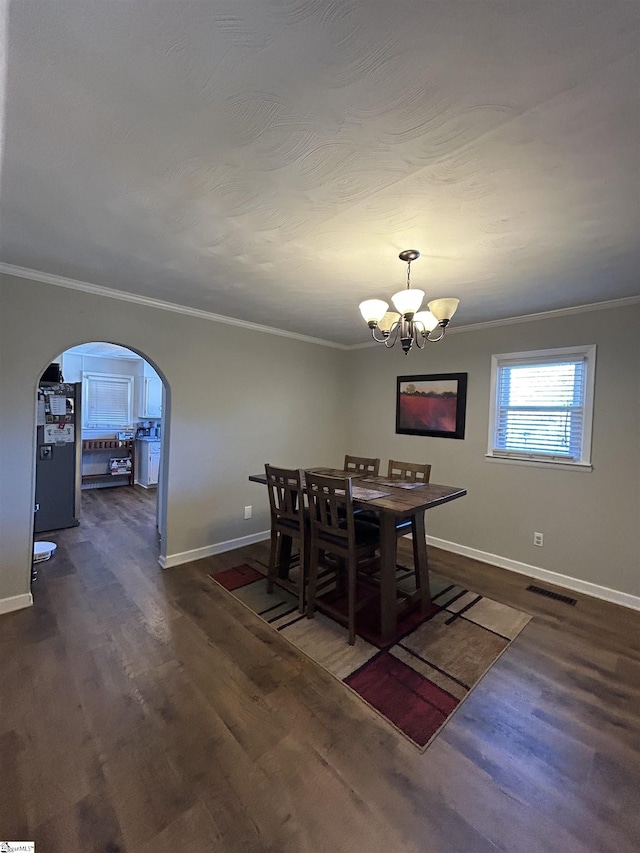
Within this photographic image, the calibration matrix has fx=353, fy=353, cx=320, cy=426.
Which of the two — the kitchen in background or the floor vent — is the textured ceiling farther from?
the kitchen in background

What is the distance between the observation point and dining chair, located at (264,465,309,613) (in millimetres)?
2570

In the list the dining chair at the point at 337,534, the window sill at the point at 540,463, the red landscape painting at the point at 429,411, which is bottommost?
the dining chair at the point at 337,534

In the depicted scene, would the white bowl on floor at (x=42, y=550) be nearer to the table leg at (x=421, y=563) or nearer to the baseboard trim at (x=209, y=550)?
the baseboard trim at (x=209, y=550)

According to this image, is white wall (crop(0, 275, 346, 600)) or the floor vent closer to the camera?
white wall (crop(0, 275, 346, 600))

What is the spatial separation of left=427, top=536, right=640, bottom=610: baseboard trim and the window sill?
3.10ft

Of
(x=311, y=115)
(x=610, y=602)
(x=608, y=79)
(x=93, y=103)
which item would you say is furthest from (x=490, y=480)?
(x=93, y=103)

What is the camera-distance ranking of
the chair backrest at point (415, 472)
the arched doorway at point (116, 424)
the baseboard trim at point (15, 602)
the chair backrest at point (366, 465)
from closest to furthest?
the baseboard trim at point (15, 602)
the chair backrest at point (415, 472)
the chair backrest at point (366, 465)
the arched doorway at point (116, 424)

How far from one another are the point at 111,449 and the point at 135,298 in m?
4.36

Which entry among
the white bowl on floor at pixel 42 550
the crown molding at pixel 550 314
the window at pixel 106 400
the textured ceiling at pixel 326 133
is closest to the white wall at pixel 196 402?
the textured ceiling at pixel 326 133

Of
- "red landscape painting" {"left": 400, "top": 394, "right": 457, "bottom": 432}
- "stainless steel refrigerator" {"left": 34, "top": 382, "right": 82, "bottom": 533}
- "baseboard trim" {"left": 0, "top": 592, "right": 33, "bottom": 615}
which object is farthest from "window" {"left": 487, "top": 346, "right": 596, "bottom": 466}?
"stainless steel refrigerator" {"left": 34, "top": 382, "right": 82, "bottom": 533}

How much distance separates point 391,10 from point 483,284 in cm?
198

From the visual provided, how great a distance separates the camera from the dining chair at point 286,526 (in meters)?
2.57

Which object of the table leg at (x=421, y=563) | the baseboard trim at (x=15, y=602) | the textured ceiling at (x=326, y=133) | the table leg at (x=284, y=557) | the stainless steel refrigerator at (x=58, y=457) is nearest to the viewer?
the textured ceiling at (x=326, y=133)

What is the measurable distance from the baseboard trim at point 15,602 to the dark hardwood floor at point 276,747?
0.30 ft
